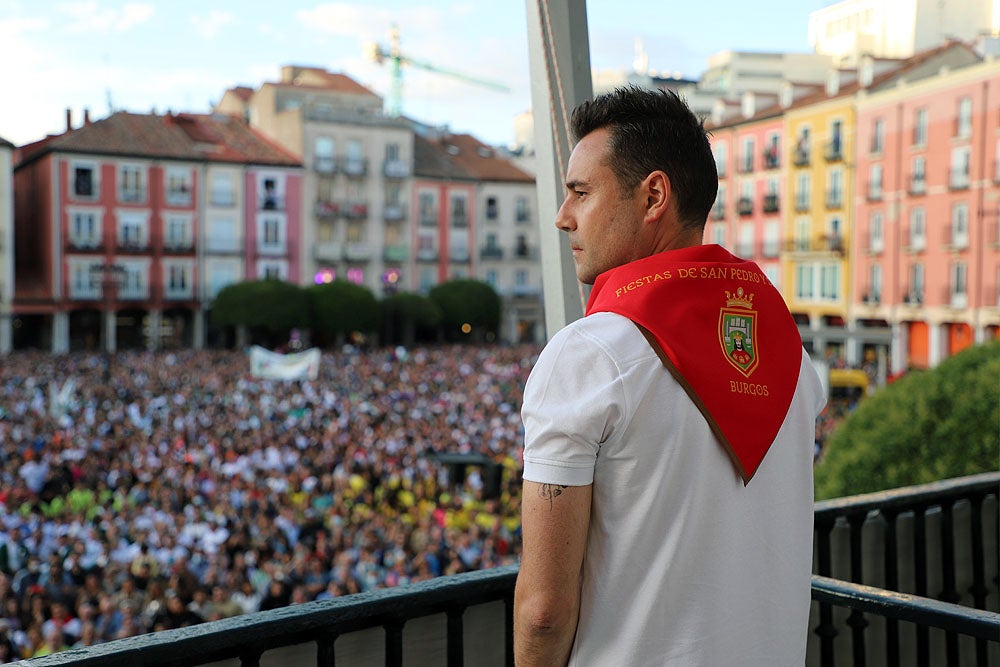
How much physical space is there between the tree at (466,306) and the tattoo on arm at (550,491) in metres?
50.5

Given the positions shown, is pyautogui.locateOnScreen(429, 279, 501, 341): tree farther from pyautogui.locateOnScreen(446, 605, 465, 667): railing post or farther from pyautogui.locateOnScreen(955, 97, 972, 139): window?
pyautogui.locateOnScreen(446, 605, 465, 667): railing post

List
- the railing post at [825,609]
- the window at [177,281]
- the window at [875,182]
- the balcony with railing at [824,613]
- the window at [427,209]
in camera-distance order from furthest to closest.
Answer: the window at [427,209]
the window at [177,281]
the window at [875,182]
the railing post at [825,609]
the balcony with railing at [824,613]

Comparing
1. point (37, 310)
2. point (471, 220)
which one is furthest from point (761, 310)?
point (471, 220)

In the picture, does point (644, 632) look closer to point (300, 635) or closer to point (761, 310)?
point (761, 310)

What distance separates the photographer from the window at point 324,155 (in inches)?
2040

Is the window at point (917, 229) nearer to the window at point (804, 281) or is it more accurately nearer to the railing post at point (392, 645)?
the window at point (804, 281)

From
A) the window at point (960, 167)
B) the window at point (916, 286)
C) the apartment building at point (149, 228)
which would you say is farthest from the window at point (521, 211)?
the window at point (960, 167)

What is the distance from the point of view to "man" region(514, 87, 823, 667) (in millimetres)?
1353

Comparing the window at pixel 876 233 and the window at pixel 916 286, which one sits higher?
the window at pixel 876 233

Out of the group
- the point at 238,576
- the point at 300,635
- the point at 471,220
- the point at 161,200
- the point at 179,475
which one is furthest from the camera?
the point at 471,220

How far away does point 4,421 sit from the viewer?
17828mm

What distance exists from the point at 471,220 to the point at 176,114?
16433mm

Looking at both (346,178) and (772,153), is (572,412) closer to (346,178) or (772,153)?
(772,153)

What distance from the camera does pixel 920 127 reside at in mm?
37906
